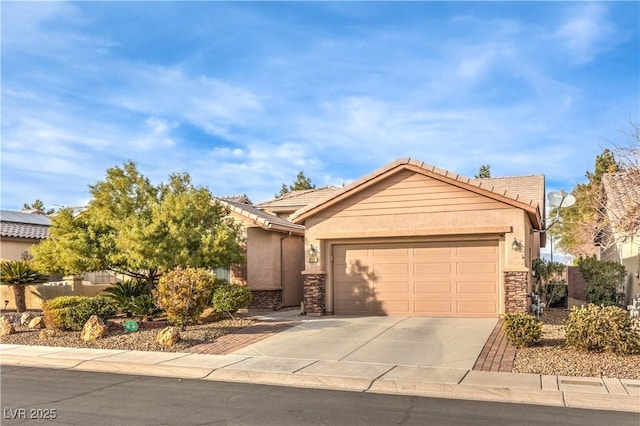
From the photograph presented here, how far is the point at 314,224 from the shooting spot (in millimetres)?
17797

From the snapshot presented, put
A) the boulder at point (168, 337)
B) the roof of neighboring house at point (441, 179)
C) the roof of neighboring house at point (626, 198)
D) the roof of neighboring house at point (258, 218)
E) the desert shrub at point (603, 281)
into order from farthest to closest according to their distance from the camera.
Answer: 1. the roof of neighboring house at point (258, 218)
2. the desert shrub at point (603, 281)
3. the roof of neighboring house at point (441, 179)
4. the boulder at point (168, 337)
5. the roof of neighboring house at point (626, 198)

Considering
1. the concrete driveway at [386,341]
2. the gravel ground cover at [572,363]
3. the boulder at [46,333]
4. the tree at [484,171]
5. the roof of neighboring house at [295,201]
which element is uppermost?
the tree at [484,171]

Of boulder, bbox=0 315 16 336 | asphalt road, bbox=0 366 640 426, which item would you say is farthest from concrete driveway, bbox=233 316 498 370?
boulder, bbox=0 315 16 336

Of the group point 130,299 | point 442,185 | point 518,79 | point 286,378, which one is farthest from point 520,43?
point 130,299

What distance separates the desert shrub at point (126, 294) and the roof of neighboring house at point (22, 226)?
1045 centimetres

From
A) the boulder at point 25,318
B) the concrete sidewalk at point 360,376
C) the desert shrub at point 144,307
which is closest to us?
the concrete sidewalk at point 360,376

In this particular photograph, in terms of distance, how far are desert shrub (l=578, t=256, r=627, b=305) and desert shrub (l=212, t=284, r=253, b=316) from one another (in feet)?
38.2

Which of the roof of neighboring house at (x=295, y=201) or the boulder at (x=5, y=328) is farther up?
the roof of neighboring house at (x=295, y=201)

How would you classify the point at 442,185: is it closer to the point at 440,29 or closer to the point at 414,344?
the point at 440,29

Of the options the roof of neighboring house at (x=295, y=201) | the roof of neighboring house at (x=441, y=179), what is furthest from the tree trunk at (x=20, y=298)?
the roof of neighboring house at (x=295, y=201)

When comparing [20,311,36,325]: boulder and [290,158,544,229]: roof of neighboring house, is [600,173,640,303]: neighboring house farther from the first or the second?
[20,311,36,325]: boulder

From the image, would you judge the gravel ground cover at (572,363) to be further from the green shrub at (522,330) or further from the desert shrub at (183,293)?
the desert shrub at (183,293)

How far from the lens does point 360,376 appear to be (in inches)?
367

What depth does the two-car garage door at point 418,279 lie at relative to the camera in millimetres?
15867
